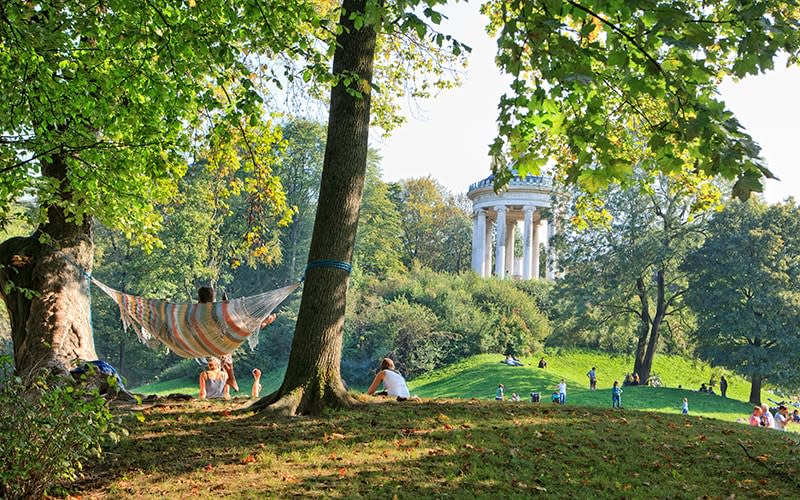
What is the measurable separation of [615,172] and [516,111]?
0.69 metres

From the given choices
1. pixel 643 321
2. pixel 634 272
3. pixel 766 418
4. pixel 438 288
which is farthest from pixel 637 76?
pixel 438 288

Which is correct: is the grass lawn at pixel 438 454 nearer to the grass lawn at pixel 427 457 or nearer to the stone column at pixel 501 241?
the grass lawn at pixel 427 457

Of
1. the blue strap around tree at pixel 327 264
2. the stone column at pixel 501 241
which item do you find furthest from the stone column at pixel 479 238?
the blue strap around tree at pixel 327 264

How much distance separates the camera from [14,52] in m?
5.90

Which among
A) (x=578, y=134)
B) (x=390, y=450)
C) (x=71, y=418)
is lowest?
(x=390, y=450)

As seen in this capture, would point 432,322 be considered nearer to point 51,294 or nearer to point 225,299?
point 225,299

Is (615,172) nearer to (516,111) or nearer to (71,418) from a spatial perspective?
(516,111)

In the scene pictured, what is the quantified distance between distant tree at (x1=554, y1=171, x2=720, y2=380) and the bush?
25945 millimetres

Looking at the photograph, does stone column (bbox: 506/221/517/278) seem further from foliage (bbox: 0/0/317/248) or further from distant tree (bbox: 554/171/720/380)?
foliage (bbox: 0/0/317/248)

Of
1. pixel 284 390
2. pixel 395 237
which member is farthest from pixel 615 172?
pixel 395 237

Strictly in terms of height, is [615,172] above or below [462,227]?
below

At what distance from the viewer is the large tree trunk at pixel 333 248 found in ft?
21.0

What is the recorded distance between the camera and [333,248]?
21.9ft

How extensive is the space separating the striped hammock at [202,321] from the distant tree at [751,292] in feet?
71.4
